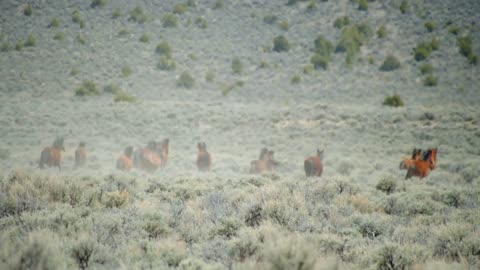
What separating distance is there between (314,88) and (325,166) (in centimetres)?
2216

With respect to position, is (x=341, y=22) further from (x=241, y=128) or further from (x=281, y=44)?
(x=241, y=128)

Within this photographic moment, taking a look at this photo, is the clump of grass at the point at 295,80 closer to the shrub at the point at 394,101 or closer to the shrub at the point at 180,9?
the shrub at the point at 394,101

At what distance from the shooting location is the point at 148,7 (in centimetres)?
5197

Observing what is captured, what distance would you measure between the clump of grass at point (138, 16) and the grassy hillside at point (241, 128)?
10.3 inches

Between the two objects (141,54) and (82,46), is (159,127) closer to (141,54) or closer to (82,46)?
(141,54)

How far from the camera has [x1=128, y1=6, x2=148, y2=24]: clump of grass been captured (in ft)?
164

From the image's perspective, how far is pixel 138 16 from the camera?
50.1 m

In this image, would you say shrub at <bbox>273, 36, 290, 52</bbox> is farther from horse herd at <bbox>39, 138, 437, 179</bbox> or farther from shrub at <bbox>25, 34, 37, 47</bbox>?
horse herd at <bbox>39, 138, 437, 179</bbox>

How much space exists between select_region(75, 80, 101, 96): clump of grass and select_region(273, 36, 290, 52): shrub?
1864cm

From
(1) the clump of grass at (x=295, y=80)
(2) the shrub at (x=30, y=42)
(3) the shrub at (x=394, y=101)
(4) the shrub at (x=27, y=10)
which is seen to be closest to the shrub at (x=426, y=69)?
(3) the shrub at (x=394, y=101)

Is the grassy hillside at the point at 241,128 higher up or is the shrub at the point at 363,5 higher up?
the shrub at the point at 363,5

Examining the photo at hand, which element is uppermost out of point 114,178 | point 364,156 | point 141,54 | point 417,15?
point 417,15

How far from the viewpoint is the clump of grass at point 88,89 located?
38.3 meters

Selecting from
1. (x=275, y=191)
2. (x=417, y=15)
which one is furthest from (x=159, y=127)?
(x=417, y=15)
